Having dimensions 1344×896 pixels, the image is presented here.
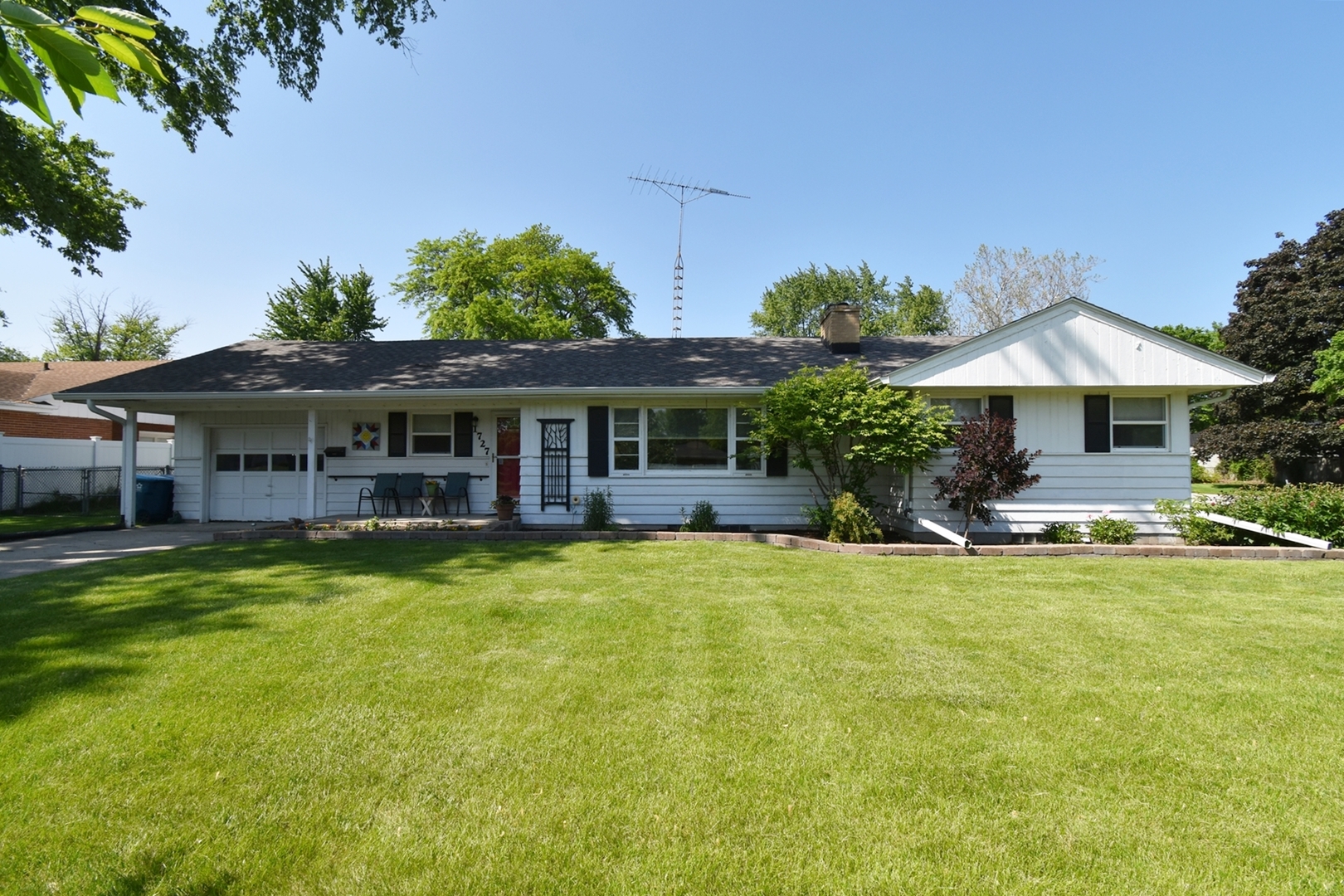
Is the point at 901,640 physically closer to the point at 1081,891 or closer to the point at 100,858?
the point at 1081,891

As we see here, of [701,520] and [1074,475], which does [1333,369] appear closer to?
[1074,475]

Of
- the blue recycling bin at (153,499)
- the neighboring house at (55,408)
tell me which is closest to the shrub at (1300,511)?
the blue recycling bin at (153,499)

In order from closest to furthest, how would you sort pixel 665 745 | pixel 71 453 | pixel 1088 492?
pixel 665 745, pixel 1088 492, pixel 71 453

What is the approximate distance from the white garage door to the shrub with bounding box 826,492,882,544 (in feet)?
34.1

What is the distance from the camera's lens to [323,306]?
99.2ft

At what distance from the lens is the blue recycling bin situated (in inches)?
480

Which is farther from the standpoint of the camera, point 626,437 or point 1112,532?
point 626,437

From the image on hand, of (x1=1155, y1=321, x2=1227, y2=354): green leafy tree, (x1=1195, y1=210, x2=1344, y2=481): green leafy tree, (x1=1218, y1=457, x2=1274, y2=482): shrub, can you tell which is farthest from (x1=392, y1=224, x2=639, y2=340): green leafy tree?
(x1=1218, y1=457, x2=1274, y2=482): shrub

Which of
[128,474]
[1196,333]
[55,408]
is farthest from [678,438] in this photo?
[1196,333]

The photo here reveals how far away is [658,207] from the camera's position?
22.8 m

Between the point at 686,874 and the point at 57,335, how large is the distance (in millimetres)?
54572

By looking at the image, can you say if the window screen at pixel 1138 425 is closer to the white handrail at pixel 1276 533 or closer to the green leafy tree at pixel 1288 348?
the white handrail at pixel 1276 533

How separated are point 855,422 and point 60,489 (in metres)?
19.4

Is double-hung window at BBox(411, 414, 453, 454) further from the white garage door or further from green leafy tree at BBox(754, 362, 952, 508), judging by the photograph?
green leafy tree at BBox(754, 362, 952, 508)
